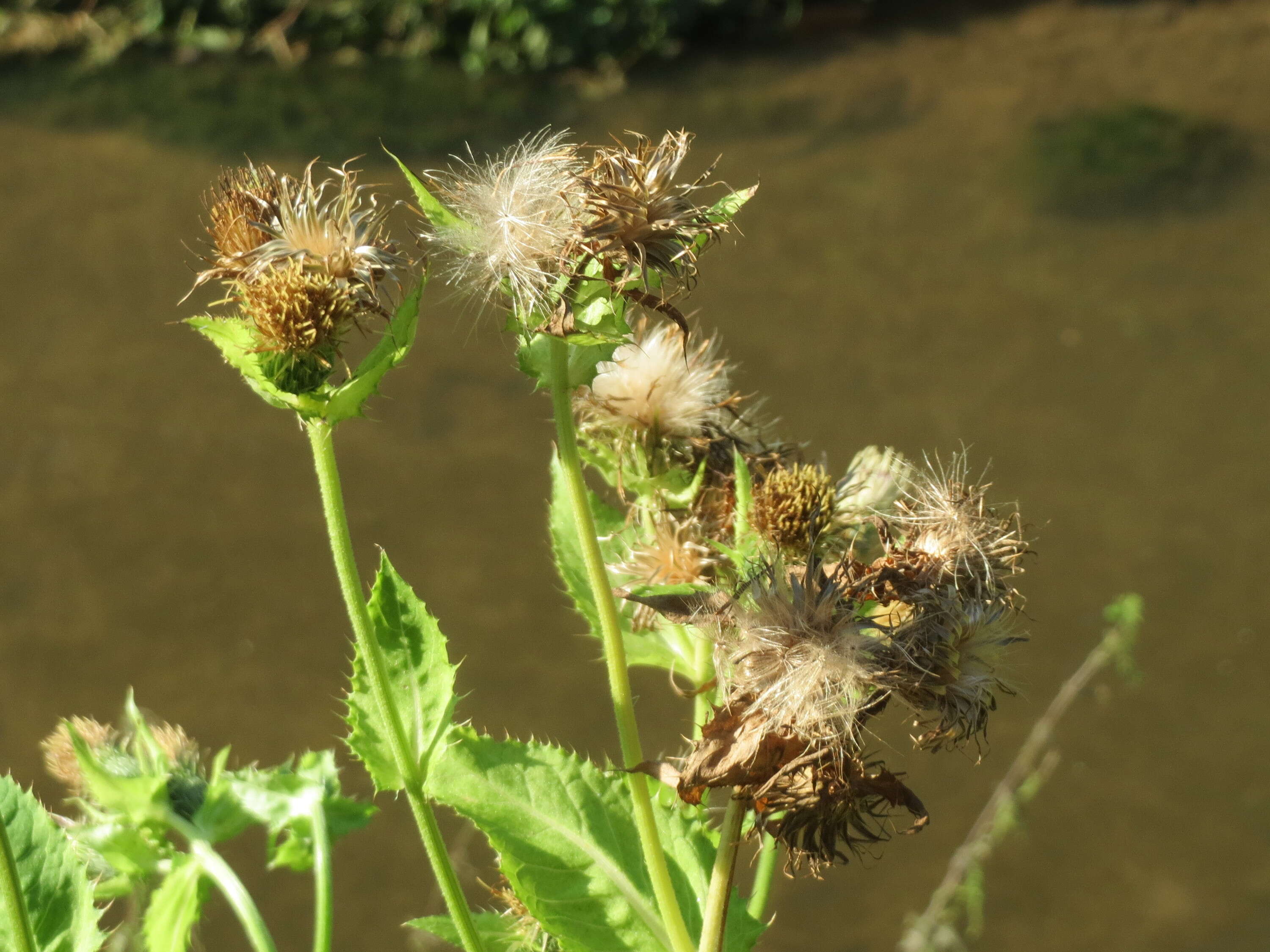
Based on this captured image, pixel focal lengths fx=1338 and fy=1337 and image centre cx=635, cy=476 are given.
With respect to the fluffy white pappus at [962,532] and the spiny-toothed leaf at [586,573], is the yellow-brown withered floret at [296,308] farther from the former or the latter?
the fluffy white pappus at [962,532]

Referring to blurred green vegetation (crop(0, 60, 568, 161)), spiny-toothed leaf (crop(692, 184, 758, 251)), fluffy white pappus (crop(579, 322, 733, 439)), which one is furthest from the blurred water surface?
spiny-toothed leaf (crop(692, 184, 758, 251))

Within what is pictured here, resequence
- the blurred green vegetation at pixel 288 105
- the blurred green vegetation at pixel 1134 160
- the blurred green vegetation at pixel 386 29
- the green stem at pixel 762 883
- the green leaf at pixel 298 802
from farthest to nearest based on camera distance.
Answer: the blurred green vegetation at pixel 386 29 → the blurred green vegetation at pixel 288 105 → the blurred green vegetation at pixel 1134 160 → the green leaf at pixel 298 802 → the green stem at pixel 762 883

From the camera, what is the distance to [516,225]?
0.88 m

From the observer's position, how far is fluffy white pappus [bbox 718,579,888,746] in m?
0.79

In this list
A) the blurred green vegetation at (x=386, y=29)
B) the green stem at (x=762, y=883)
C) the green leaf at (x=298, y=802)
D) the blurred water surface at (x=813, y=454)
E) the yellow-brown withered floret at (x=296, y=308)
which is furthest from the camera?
the blurred green vegetation at (x=386, y=29)

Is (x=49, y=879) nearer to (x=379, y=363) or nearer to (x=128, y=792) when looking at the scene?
(x=128, y=792)

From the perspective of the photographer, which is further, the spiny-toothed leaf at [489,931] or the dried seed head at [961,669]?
the spiny-toothed leaf at [489,931]

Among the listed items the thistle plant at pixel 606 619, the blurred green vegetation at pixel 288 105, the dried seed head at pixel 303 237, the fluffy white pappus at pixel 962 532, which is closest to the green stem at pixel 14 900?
the thistle plant at pixel 606 619

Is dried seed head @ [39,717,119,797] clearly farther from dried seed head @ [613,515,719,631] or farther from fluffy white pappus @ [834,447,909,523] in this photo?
fluffy white pappus @ [834,447,909,523]

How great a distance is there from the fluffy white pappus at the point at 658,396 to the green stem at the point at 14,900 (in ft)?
1.77

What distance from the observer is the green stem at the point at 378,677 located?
874mm

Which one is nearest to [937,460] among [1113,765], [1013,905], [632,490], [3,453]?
[632,490]

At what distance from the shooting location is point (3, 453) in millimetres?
4895

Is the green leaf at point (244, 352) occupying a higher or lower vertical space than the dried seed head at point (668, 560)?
higher
